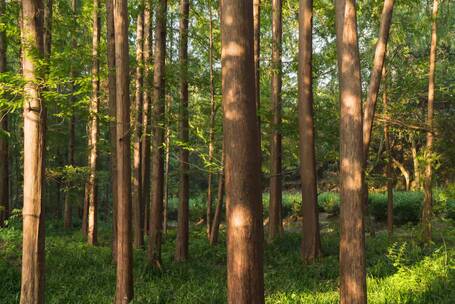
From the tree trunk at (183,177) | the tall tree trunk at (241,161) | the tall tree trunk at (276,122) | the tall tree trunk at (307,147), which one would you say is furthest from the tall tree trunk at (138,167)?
the tall tree trunk at (241,161)

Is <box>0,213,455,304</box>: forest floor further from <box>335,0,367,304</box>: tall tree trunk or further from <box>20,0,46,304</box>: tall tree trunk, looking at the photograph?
<box>20,0,46,304</box>: tall tree trunk

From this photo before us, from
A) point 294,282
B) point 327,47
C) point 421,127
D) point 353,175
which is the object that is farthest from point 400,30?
point 353,175

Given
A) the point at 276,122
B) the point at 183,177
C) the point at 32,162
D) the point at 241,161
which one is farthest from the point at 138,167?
the point at 241,161

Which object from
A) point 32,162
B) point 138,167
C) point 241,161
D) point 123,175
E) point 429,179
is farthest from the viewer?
point 138,167

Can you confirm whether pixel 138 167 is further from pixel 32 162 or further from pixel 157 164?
pixel 32 162

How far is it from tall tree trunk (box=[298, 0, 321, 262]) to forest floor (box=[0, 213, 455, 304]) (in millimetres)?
520

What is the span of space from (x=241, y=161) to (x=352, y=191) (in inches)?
90.3

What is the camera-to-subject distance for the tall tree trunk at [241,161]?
15.1 ft

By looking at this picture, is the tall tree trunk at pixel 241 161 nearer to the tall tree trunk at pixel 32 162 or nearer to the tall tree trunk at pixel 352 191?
the tall tree trunk at pixel 352 191

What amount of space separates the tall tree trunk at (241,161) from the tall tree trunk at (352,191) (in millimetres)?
1993

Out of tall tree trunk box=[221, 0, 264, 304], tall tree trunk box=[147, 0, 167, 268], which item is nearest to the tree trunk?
tall tree trunk box=[147, 0, 167, 268]

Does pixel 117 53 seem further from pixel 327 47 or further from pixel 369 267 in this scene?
pixel 327 47

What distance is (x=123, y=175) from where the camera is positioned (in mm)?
7238

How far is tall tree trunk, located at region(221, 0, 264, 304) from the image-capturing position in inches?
181
